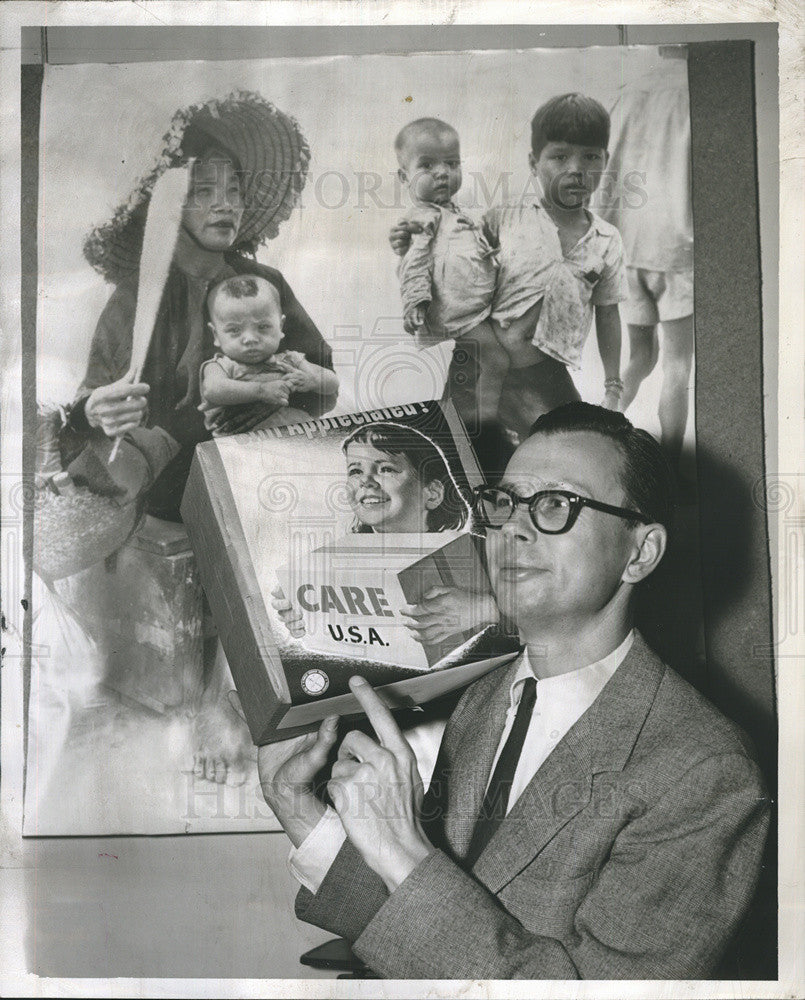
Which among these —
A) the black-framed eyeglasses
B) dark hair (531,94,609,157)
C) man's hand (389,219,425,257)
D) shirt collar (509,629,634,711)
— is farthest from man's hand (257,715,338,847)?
dark hair (531,94,609,157)

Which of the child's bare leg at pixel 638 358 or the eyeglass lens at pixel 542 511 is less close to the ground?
the child's bare leg at pixel 638 358

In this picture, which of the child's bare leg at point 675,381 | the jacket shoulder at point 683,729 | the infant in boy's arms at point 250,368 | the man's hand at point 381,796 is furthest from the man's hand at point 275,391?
the jacket shoulder at point 683,729

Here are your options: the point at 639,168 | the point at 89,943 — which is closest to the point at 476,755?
the point at 89,943

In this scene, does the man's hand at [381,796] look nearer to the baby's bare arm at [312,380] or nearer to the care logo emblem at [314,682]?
the care logo emblem at [314,682]

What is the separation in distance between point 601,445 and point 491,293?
0.30 m

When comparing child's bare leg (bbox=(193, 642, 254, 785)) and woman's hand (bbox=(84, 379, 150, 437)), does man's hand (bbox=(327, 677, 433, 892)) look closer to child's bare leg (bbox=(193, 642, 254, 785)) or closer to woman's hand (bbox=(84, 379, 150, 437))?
child's bare leg (bbox=(193, 642, 254, 785))

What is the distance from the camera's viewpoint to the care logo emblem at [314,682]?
140cm

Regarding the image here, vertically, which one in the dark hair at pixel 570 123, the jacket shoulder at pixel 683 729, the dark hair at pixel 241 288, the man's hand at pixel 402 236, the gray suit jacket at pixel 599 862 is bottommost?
the gray suit jacket at pixel 599 862

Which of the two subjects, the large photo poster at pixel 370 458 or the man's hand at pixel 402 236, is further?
the man's hand at pixel 402 236

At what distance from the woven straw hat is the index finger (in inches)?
27.6

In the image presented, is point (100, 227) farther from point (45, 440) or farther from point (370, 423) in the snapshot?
point (370, 423)

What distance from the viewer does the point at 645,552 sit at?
4.91 ft

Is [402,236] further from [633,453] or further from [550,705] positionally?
[550,705]

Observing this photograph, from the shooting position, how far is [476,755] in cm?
147
